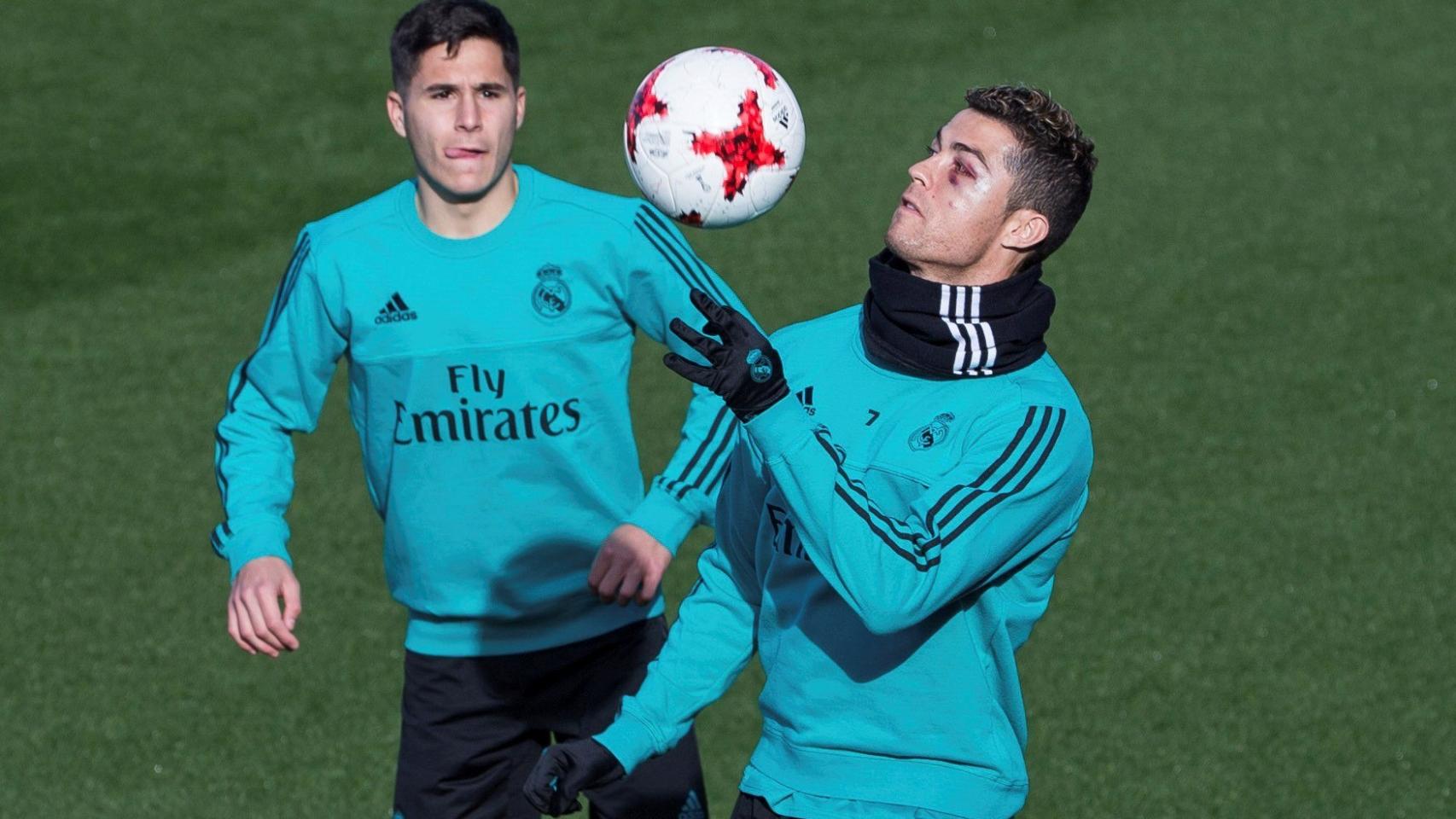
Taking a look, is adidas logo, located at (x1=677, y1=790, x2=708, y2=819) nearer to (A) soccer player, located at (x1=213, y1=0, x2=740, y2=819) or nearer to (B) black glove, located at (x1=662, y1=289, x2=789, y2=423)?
(A) soccer player, located at (x1=213, y1=0, x2=740, y2=819)

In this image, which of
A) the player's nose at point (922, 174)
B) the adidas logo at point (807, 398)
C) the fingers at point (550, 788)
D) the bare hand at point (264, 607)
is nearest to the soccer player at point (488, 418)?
the bare hand at point (264, 607)

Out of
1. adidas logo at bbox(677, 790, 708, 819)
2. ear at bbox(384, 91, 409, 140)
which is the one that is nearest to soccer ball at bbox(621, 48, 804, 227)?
ear at bbox(384, 91, 409, 140)

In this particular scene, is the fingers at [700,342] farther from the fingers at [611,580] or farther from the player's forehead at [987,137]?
the fingers at [611,580]

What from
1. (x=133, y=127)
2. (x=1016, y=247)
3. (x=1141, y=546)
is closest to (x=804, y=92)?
(x=133, y=127)

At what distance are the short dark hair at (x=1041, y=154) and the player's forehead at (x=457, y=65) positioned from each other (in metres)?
1.77

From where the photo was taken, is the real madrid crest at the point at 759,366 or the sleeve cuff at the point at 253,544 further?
the sleeve cuff at the point at 253,544

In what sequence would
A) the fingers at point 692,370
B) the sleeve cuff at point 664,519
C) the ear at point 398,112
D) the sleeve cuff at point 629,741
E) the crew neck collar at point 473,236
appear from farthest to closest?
the ear at point 398,112, the crew neck collar at point 473,236, the sleeve cuff at point 664,519, the sleeve cuff at point 629,741, the fingers at point 692,370

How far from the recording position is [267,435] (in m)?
5.31

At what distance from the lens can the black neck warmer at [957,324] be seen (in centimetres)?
401

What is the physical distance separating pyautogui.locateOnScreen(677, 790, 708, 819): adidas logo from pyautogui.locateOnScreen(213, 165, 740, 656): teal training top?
1.74 feet

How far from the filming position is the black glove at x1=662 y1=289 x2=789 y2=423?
365 cm

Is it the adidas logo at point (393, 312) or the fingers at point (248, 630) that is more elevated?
the adidas logo at point (393, 312)

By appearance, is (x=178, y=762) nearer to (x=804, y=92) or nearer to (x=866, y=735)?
(x=866, y=735)

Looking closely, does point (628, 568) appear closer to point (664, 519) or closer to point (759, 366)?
point (664, 519)
